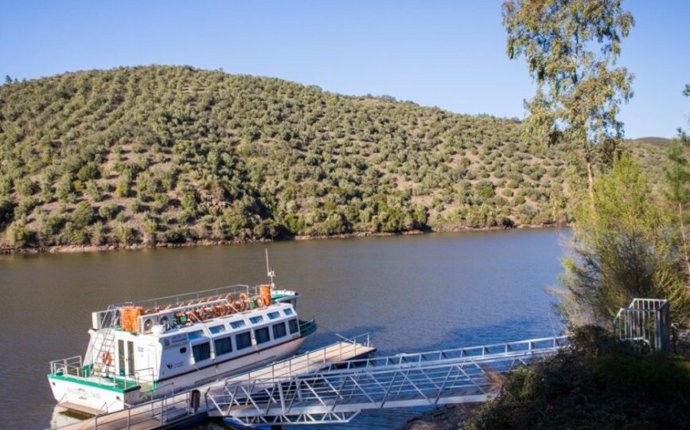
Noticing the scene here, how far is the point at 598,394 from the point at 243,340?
1576 centimetres

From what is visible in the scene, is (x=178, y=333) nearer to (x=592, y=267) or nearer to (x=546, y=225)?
(x=592, y=267)

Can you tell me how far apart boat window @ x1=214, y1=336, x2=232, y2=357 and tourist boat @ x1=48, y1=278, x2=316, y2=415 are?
0.04 metres

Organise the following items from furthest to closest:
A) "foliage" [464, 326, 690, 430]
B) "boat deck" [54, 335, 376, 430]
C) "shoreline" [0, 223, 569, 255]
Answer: "shoreline" [0, 223, 569, 255] < "boat deck" [54, 335, 376, 430] < "foliage" [464, 326, 690, 430]

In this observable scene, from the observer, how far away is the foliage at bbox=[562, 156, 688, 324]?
2075 centimetres

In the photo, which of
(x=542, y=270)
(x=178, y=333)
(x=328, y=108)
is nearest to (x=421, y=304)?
(x=542, y=270)

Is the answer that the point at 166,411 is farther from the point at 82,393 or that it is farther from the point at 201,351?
the point at 201,351

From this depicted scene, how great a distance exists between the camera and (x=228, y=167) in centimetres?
9112

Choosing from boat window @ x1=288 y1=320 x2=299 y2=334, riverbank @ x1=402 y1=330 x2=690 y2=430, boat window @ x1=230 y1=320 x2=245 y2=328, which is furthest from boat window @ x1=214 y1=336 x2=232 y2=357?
riverbank @ x1=402 y1=330 x2=690 y2=430

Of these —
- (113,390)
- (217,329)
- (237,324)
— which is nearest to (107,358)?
(113,390)

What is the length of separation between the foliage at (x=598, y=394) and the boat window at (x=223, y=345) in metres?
12.9

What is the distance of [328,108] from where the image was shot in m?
135

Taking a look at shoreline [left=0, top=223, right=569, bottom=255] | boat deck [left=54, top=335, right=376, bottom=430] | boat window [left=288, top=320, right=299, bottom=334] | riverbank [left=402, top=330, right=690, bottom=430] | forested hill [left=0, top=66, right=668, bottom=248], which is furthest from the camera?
forested hill [left=0, top=66, right=668, bottom=248]

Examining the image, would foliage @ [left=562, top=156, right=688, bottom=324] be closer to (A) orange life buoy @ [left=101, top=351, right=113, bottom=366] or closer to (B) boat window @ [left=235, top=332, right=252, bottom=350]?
(B) boat window @ [left=235, top=332, right=252, bottom=350]

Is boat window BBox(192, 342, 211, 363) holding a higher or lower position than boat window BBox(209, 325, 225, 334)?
lower
